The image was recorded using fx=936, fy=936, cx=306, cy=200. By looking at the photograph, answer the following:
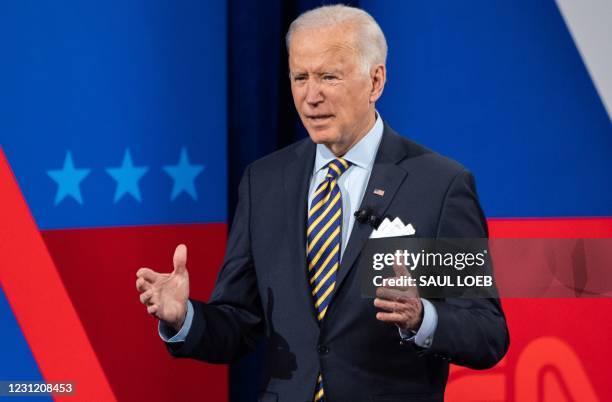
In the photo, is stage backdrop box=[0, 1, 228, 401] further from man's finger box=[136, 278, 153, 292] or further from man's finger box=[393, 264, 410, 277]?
man's finger box=[393, 264, 410, 277]

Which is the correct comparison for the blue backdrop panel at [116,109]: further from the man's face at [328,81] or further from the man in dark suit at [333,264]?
the man's face at [328,81]

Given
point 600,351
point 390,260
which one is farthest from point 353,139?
point 600,351

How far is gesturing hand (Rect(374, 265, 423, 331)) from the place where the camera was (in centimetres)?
179

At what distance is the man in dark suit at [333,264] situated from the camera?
78.5 inches

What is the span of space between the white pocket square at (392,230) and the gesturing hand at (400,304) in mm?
158

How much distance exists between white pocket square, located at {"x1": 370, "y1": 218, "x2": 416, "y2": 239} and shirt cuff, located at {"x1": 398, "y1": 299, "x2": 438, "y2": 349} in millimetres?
182

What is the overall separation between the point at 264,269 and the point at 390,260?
1.03 feet

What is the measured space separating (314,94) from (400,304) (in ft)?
1.78

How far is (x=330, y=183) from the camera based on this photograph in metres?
2.14

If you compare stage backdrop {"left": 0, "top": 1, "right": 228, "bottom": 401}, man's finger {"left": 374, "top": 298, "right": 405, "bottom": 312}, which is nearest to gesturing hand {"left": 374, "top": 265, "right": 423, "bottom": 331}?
man's finger {"left": 374, "top": 298, "right": 405, "bottom": 312}

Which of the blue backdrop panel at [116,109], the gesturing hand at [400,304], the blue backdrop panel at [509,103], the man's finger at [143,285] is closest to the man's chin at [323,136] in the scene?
the gesturing hand at [400,304]

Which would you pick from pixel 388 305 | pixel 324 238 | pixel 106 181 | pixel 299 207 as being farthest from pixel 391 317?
pixel 106 181

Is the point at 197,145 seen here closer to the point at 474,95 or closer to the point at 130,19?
the point at 130,19

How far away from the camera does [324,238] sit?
81.9 inches
